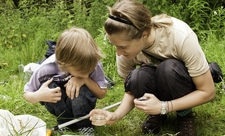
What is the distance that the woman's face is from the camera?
2018mm

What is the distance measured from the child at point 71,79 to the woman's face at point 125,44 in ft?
0.55

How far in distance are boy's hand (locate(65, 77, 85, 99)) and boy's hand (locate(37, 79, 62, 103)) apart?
6 centimetres

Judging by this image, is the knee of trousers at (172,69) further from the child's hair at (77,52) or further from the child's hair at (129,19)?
the child's hair at (77,52)

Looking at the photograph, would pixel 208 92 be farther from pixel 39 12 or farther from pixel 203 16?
pixel 39 12

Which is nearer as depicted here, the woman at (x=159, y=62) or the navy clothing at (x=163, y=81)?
the woman at (x=159, y=62)

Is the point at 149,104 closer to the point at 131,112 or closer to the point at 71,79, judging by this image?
the point at 71,79

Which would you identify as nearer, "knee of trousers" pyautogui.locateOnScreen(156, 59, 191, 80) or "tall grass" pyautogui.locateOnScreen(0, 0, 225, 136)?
"knee of trousers" pyautogui.locateOnScreen(156, 59, 191, 80)

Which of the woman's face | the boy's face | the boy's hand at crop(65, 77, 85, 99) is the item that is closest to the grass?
the boy's hand at crop(65, 77, 85, 99)

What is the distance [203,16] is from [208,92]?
2.08m

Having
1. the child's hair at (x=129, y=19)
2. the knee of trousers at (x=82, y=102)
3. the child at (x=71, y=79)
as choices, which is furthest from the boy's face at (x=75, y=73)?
the child's hair at (x=129, y=19)

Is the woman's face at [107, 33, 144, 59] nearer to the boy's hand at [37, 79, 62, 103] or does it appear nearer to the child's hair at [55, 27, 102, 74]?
the child's hair at [55, 27, 102, 74]

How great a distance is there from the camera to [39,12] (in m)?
5.44

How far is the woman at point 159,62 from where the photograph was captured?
79.3 inches

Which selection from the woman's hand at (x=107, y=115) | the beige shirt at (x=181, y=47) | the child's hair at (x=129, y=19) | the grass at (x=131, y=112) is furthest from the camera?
the grass at (x=131, y=112)
